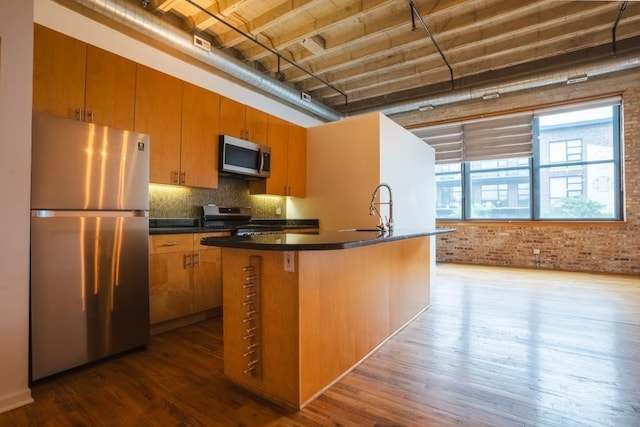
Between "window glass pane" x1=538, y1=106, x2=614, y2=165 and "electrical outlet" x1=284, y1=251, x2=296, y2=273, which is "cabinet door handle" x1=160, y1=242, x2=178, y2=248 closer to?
"electrical outlet" x1=284, y1=251, x2=296, y2=273

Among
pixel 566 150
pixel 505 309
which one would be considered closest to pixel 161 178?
pixel 505 309

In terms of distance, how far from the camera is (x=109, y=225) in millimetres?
2355

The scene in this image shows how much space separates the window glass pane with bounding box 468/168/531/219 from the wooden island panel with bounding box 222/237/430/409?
18.1ft

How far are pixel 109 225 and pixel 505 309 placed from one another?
4026 millimetres

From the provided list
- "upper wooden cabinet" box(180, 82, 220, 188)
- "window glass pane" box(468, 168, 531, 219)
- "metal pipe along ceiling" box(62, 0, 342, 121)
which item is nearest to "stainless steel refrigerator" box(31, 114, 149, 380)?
"upper wooden cabinet" box(180, 82, 220, 188)

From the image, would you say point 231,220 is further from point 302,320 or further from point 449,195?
point 449,195

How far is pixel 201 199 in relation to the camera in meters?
3.96

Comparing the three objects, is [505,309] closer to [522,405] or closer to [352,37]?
[522,405]

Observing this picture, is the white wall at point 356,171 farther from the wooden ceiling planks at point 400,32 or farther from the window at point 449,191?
the window at point 449,191

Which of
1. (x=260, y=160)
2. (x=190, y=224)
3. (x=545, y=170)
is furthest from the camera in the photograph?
(x=545, y=170)

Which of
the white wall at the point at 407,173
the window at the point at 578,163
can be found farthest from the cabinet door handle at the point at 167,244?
the window at the point at 578,163

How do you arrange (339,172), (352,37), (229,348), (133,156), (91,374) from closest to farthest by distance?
(229,348)
(91,374)
(133,156)
(352,37)
(339,172)

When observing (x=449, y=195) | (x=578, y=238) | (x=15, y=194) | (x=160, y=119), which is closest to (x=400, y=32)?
(x=160, y=119)

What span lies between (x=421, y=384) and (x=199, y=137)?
3119 millimetres
